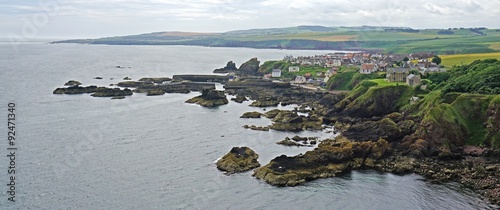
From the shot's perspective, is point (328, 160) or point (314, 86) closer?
point (328, 160)

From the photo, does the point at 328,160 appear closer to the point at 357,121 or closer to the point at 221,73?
the point at 357,121

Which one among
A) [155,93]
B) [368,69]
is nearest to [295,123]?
[368,69]

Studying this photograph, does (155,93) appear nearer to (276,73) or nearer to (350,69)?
(276,73)

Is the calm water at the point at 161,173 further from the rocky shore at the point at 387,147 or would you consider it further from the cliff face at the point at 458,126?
Result: the cliff face at the point at 458,126

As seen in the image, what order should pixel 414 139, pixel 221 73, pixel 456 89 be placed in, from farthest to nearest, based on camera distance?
pixel 221 73, pixel 456 89, pixel 414 139

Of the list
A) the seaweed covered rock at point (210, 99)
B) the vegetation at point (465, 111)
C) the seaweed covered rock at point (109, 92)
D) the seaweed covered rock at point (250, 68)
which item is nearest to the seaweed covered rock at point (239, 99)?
the seaweed covered rock at point (210, 99)

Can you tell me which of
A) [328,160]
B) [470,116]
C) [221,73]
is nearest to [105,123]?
[328,160]
